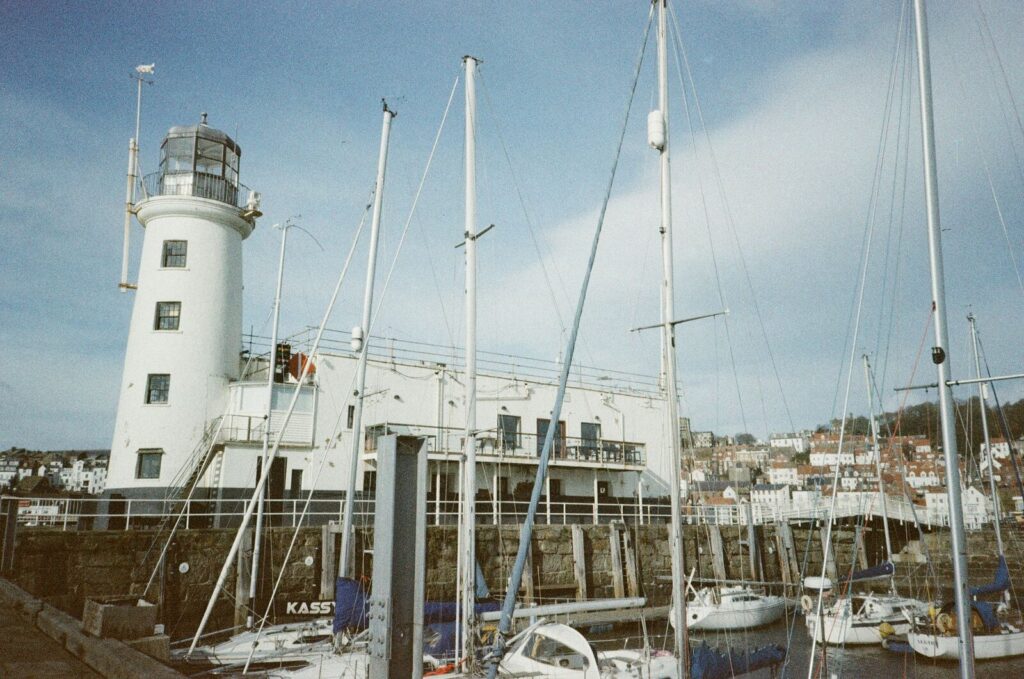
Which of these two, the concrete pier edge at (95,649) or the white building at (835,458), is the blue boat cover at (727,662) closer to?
the white building at (835,458)

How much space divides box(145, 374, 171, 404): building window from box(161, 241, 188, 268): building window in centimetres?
473

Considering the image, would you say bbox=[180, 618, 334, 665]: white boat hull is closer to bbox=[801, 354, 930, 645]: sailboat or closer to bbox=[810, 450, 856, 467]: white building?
bbox=[810, 450, 856, 467]: white building

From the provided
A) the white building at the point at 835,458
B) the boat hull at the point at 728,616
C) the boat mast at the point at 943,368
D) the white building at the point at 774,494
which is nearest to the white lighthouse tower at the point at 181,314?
the boat hull at the point at 728,616

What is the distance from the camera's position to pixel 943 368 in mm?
10602

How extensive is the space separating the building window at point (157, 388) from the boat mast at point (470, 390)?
53.1 feet

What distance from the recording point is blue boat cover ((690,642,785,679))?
13.2 m

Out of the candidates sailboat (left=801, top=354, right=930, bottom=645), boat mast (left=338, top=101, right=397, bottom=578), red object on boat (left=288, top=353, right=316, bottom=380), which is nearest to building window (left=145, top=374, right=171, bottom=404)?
red object on boat (left=288, top=353, right=316, bottom=380)

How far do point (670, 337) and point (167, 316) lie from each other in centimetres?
2256

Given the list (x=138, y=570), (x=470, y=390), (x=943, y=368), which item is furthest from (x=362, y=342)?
(x=943, y=368)

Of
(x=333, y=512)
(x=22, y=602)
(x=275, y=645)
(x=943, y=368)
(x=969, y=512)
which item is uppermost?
(x=943, y=368)

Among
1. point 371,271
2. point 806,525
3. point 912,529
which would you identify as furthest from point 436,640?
point 912,529

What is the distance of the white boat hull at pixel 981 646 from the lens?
773 inches

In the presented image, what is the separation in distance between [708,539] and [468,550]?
19.2 m

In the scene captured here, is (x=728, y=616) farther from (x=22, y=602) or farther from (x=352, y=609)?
(x=22, y=602)
